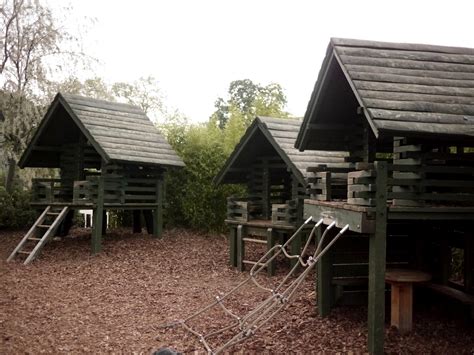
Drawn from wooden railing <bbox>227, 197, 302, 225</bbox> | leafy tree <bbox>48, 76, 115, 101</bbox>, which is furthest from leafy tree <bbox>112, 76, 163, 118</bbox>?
wooden railing <bbox>227, 197, 302, 225</bbox>

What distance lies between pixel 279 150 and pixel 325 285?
4121mm

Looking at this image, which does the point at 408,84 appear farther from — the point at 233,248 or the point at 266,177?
the point at 233,248

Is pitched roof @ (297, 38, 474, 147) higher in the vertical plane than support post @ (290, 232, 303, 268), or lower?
higher

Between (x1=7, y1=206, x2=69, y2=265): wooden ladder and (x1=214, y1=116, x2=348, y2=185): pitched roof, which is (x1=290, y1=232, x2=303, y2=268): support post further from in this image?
(x1=7, y1=206, x2=69, y2=265): wooden ladder

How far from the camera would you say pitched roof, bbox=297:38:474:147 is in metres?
6.63

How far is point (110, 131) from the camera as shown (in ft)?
53.9

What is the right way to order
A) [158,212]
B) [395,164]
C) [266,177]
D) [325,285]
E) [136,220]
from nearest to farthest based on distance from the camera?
1. [395,164]
2. [325,285]
3. [266,177]
4. [158,212]
5. [136,220]

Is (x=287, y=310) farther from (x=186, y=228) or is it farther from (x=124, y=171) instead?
(x=186, y=228)

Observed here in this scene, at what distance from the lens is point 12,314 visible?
9.34 metres

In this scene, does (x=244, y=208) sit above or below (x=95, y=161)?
below

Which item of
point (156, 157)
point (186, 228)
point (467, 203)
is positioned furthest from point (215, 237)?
point (467, 203)

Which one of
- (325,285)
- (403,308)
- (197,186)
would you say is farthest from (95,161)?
(403,308)

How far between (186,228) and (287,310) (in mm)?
11277

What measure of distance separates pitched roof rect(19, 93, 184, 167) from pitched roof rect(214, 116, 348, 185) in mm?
2912
